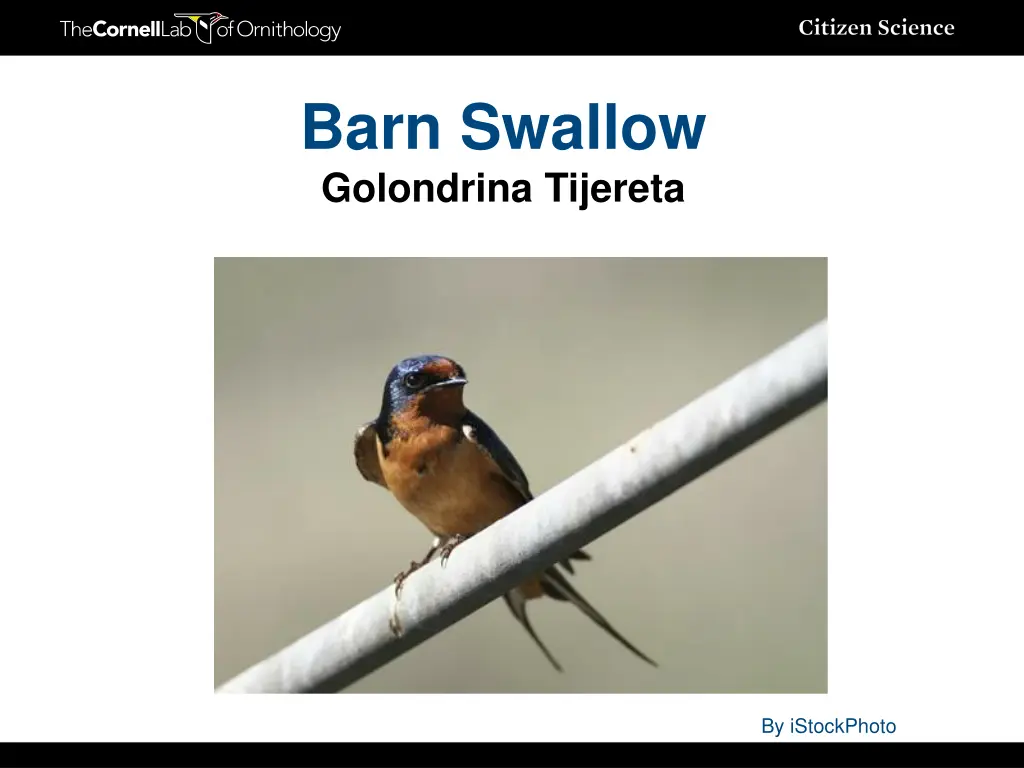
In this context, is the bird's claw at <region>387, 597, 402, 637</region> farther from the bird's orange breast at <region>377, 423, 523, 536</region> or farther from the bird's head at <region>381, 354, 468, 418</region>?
the bird's head at <region>381, 354, 468, 418</region>

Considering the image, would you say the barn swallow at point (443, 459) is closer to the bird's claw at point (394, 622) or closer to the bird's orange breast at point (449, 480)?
the bird's orange breast at point (449, 480)

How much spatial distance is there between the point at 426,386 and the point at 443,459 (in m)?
0.29

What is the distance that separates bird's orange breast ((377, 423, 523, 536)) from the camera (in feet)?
17.8

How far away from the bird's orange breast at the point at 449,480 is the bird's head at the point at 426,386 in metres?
0.09

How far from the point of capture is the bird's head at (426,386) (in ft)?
17.9

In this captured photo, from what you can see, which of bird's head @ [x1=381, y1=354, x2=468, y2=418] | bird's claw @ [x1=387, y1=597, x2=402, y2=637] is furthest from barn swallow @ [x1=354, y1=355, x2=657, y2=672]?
bird's claw @ [x1=387, y1=597, x2=402, y2=637]

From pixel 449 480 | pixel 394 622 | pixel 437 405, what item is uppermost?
pixel 437 405

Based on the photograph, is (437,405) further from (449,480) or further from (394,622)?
(394,622)

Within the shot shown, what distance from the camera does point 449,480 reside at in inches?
213

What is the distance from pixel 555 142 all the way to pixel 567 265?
7373mm

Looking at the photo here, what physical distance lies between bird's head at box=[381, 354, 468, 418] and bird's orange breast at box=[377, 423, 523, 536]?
0.28ft

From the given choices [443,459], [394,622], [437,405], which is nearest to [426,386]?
[437,405]
